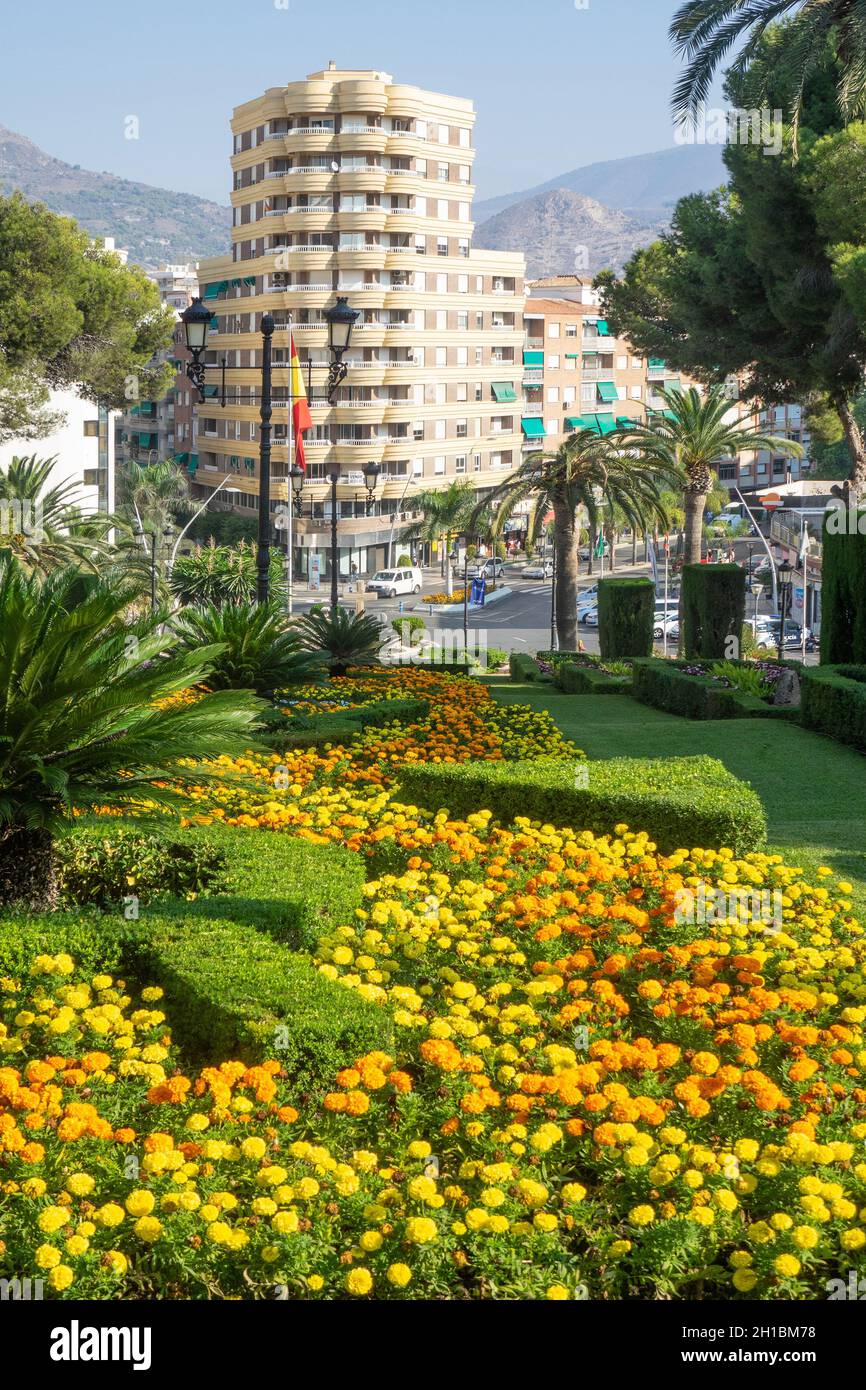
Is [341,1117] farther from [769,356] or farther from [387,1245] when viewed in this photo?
[769,356]

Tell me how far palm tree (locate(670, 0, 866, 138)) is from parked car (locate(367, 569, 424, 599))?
48.8 m

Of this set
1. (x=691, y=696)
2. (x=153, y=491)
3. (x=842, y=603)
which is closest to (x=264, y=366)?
(x=691, y=696)

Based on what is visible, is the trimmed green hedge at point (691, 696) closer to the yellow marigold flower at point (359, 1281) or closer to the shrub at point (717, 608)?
the shrub at point (717, 608)

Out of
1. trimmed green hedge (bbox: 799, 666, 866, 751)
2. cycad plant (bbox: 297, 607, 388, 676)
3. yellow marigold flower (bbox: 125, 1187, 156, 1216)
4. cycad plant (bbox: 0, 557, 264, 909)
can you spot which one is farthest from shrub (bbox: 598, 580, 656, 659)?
yellow marigold flower (bbox: 125, 1187, 156, 1216)

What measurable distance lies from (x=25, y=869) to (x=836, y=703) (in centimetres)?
1005

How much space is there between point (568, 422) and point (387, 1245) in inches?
3923

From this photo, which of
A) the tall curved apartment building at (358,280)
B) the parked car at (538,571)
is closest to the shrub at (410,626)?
the tall curved apartment building at (358,280)

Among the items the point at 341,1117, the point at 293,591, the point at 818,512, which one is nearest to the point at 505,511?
the point at 341,1117

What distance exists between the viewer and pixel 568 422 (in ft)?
334

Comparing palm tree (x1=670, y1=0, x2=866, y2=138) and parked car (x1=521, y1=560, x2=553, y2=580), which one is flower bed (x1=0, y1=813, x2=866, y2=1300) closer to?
palm tree (x1=670, y1=0, x2=866, y2=138)

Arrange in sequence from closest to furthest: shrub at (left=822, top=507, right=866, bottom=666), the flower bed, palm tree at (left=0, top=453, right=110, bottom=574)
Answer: the flower bed → shrub at (left=822, top=507, right=866, bottom=666) → palm tree at (left=0, top=453, right=110, bottom=574)

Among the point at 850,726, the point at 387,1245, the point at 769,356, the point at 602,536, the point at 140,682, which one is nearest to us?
the point at 387,1245

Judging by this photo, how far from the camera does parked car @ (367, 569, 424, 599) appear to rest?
7138 centimetres
